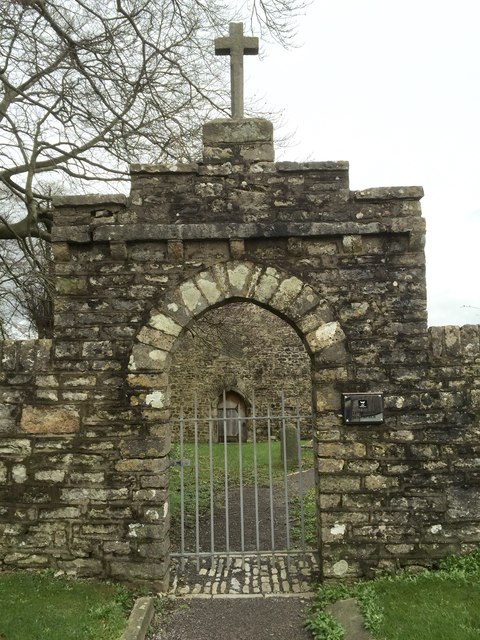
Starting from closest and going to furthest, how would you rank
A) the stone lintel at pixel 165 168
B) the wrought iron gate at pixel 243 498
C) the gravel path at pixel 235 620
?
the gravel path at pixel 235 620 → the stone lintel at pixel 165 168 → the wrought iron gate at pixel 243 498

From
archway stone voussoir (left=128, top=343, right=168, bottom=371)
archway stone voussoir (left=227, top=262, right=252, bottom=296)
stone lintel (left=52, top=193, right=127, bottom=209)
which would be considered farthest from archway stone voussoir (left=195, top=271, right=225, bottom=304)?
stone lintel (left=52, top=193, right=127, bottom=209)

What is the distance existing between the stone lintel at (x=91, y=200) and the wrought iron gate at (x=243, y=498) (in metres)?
2.12

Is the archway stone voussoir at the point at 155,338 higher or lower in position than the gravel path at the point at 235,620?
higher

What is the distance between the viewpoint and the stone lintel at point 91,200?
490 cm

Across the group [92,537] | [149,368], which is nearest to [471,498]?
[149,368]

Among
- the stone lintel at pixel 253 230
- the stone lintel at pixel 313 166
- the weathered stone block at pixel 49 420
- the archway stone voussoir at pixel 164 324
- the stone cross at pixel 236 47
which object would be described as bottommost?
the weathered stone block at pixel 49 420

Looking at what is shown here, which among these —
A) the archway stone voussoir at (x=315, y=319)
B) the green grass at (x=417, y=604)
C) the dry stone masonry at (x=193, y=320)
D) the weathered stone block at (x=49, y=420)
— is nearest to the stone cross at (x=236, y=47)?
the dry stone masonry at (x=193, y=320)

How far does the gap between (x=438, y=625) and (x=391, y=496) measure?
1.21 metres

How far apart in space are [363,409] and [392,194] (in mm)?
2024

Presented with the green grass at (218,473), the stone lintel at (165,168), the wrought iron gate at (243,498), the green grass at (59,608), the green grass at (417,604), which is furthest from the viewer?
the green grass at (218,473)

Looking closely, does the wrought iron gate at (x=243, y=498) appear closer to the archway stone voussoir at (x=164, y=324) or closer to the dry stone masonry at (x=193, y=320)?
the dry stone masonry at (x=193, y=320)

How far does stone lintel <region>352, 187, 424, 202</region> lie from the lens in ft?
16.0

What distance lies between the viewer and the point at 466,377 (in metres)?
4.79

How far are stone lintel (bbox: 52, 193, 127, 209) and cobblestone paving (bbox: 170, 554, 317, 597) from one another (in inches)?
145
